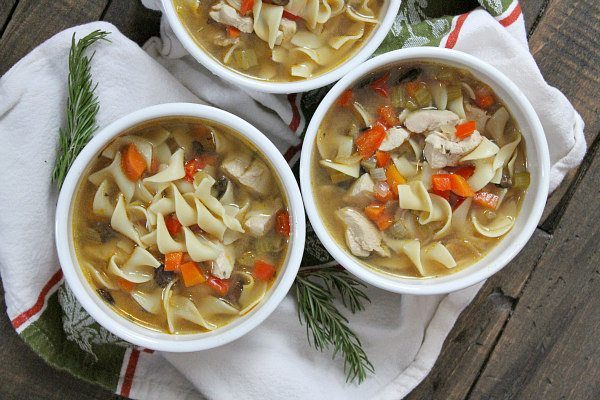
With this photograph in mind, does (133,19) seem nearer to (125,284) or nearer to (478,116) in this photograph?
(125,284)

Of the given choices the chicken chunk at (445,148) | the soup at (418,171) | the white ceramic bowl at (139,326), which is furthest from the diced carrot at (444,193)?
the white ceramic bowl at (139,326)

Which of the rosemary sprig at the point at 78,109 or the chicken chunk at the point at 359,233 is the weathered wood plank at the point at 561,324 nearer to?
the chicken chunk at the point at 359,233

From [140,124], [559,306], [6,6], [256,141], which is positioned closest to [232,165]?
[256,141]

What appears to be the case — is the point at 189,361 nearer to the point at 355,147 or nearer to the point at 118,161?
the point at 118,161

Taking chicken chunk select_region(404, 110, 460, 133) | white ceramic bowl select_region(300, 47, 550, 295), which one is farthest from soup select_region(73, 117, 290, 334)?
chicken chunk select_region(404, 110, 460, 133)

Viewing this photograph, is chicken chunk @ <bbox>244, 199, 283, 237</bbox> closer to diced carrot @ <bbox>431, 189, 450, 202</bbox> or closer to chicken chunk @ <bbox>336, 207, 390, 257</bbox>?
chicken chunk @ <bbox>336, 207, 390, 257</bbox>

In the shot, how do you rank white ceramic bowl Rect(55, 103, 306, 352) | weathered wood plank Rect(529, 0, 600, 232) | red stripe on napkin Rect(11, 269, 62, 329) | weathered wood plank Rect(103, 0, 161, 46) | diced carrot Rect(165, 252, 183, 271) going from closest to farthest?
white ceramic bowl Rect(55, 103, 306, 352)
diced carrot Rect(165, 252, 183, 271)
red stripe on napkin Rect(11, 269, 62, 329)
weathered wood plank Rect(103, 0, 161, 46)
weathered wood plank Rect(529, 0, 600, 232)
